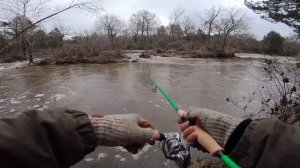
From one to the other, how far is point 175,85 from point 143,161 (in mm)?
8037

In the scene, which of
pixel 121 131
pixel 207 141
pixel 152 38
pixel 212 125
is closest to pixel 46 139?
pixel 121 131

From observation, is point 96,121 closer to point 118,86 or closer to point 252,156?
point 252,156

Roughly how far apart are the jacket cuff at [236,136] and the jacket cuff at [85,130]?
2.19 feet

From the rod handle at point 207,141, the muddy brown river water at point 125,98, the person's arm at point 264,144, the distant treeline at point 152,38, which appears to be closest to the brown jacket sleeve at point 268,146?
the person's arm at point 264,144

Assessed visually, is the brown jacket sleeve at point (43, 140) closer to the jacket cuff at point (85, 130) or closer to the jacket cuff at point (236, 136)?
the jacket cuff at point (85, 130)

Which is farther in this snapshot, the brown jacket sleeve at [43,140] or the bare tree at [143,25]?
the bare tree at [143,25]

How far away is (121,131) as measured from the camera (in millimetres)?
1712

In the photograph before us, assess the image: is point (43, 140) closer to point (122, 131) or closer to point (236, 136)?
point (122, 131)

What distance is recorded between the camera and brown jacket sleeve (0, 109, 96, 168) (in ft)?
3.45

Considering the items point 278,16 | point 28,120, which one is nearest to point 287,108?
point 28,120

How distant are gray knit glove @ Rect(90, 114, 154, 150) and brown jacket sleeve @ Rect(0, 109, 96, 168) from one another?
0.24 m

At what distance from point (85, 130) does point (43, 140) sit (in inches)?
11.6

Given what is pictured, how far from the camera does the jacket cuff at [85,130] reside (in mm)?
1369

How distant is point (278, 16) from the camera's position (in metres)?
15.4
